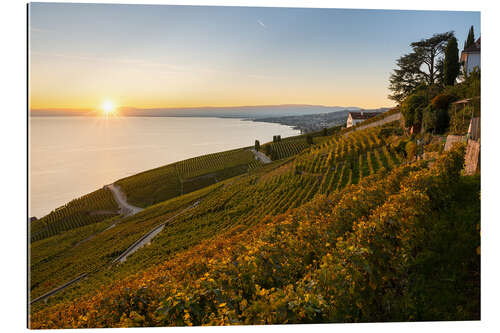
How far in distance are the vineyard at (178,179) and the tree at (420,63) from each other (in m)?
19.5

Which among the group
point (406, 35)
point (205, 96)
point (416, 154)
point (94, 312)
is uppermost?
point (406, 35)

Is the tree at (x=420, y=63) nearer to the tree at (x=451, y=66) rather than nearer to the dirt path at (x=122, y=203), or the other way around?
the tree at (x=451, y=66)

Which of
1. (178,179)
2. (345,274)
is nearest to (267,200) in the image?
(345,274)

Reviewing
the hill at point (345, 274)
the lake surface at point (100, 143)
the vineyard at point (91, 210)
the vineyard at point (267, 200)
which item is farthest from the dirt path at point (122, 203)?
the hill at point (345, 274)

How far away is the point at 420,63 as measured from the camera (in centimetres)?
583

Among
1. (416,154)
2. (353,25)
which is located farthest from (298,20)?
(416,154)

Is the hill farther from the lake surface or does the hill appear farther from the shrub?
the shrub

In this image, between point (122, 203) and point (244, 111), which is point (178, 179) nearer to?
point (122, 203)

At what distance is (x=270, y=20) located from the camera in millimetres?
4281

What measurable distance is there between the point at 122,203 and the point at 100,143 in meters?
24.9

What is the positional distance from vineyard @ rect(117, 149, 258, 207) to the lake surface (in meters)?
17.4

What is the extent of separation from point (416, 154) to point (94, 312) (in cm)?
805

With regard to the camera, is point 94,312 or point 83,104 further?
point 83,104
